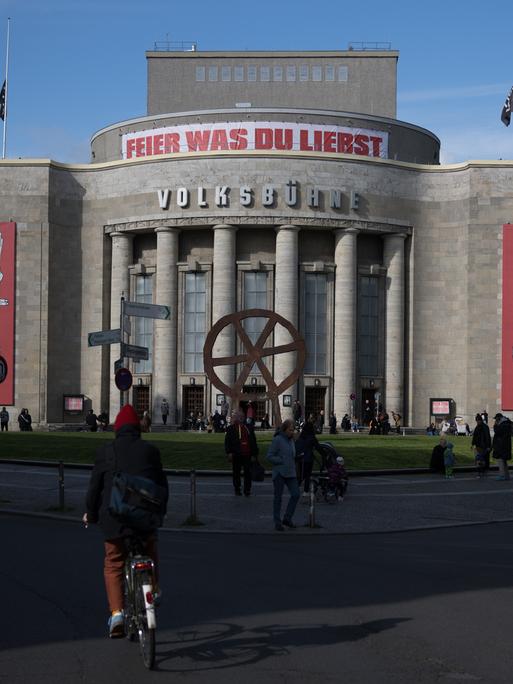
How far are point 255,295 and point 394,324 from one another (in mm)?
9060

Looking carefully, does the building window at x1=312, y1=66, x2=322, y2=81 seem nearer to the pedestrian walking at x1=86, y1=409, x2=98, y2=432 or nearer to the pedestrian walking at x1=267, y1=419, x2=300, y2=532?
the pedestrian walking at x1=86, y1=409, x2=98, y2=432

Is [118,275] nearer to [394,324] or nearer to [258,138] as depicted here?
[258,138]

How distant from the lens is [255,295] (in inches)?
3088

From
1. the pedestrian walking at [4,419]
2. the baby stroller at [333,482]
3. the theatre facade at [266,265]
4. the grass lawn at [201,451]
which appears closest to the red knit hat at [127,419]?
the baby stroller at [333,482]

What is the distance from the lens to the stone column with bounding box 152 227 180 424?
77.8 meters

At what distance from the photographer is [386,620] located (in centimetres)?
1193

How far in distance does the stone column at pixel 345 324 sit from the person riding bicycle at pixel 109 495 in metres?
66.4

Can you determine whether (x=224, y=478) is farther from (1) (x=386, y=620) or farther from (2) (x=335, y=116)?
(2) (x=335, y=116)

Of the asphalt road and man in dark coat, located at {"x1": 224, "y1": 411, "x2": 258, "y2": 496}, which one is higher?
man in dark coat, located at {"x1": 224, "y1": 411, "x2": 258, "y2": 496}

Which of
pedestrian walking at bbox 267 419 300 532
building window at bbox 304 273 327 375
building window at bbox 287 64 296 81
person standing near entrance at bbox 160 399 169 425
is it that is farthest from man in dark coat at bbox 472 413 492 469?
building window at bbox 287 64 296 81

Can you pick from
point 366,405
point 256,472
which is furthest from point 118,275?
point 256,472

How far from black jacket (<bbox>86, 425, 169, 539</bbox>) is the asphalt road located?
105 cm

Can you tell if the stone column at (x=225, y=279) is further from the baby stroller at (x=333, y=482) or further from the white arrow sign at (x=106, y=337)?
the baby stroller at (x=333, y=482)

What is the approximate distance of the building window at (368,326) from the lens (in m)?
79.7
